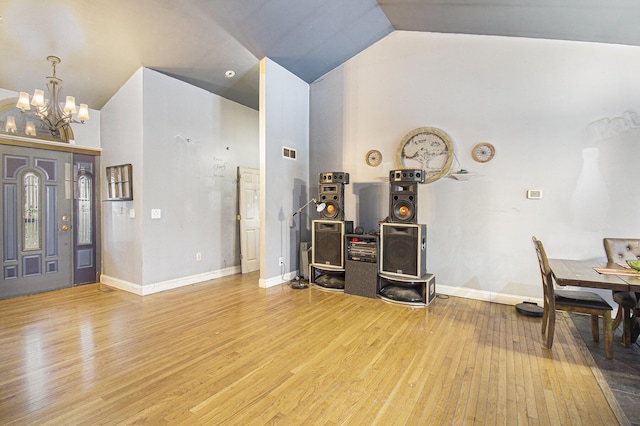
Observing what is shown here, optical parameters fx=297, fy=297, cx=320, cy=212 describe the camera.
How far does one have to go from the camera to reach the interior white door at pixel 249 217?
5.12 m

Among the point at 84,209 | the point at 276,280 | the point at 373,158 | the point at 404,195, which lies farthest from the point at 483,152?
the point at 84,209

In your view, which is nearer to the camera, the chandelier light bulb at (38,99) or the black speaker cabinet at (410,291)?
the chandelier light bulb at (38,99)

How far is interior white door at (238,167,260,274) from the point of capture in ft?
16.8

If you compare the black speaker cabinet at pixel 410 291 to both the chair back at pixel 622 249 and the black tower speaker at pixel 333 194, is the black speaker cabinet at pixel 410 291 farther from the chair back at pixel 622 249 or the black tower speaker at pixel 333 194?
the chair back at pixel 622 249

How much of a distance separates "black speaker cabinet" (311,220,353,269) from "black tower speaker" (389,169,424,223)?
0.70m

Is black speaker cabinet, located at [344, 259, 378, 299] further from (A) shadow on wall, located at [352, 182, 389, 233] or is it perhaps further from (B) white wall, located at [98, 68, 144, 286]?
(B) white wall, located at [98, 68, 144, 286]

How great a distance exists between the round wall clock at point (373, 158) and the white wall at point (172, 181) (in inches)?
89.9

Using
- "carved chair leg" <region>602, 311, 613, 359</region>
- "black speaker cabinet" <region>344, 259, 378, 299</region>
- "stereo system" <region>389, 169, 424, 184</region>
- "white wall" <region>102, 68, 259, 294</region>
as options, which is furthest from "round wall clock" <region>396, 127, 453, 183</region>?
Answer: "white wall" <region>102, 68, 259, 294</region>

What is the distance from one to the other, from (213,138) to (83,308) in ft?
9.27

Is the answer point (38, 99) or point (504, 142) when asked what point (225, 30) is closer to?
point (38, 99)

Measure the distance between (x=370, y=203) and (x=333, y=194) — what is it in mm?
671

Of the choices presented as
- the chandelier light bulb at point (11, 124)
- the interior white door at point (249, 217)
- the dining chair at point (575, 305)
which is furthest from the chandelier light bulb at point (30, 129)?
the dining chair at point (575, 305)

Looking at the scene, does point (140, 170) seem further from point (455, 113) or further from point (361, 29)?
point (455, 113)

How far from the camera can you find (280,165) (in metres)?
4.39
